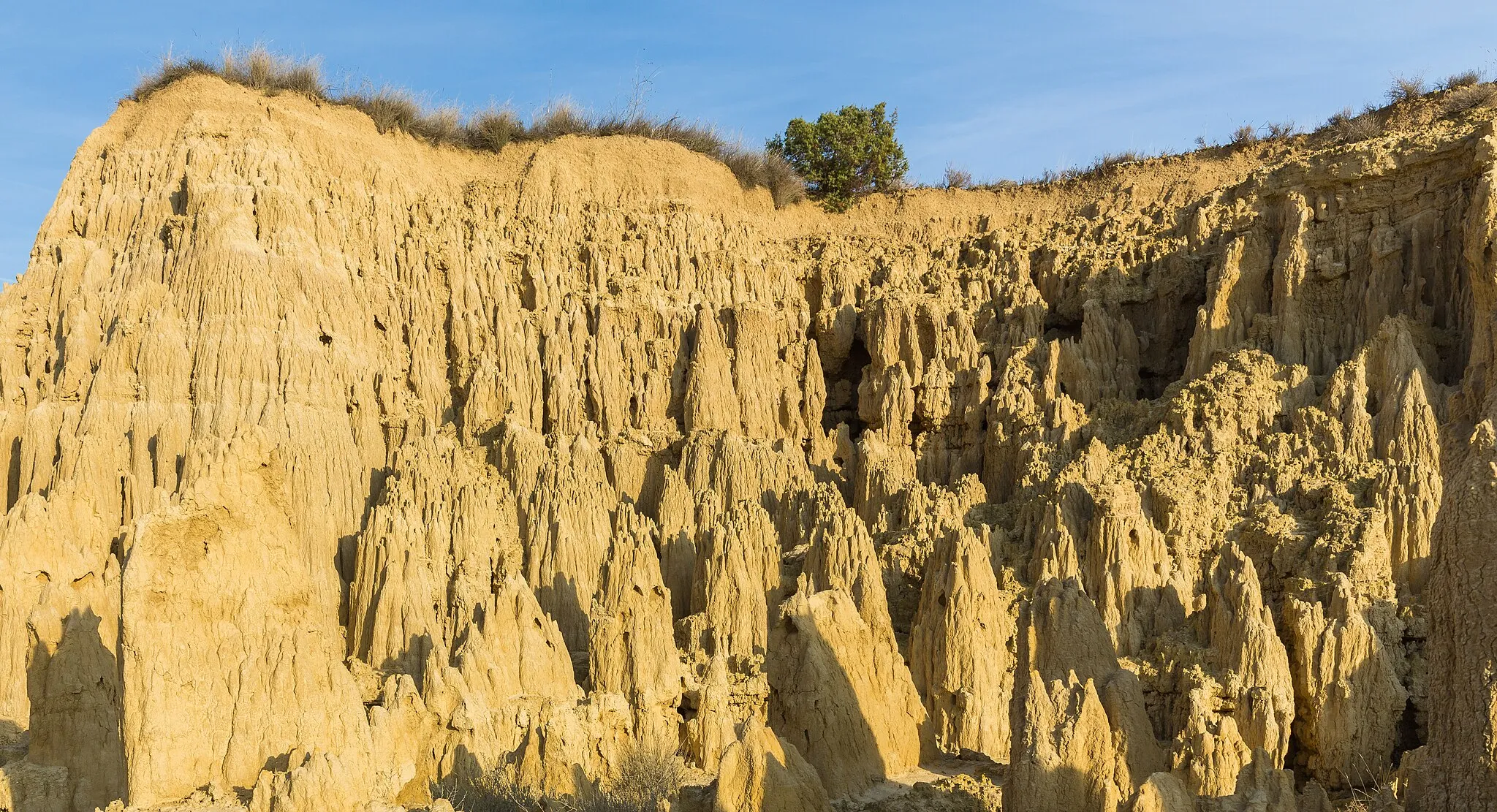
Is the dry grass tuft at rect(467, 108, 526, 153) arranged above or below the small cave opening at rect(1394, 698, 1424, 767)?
above

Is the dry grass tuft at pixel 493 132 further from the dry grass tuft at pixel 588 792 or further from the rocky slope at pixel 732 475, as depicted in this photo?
the dry grass tuft at pixel 588 792

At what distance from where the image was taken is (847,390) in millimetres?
35750

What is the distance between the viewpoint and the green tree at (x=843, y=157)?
42250 millimetres

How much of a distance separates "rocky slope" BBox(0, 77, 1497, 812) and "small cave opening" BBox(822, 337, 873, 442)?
130mm

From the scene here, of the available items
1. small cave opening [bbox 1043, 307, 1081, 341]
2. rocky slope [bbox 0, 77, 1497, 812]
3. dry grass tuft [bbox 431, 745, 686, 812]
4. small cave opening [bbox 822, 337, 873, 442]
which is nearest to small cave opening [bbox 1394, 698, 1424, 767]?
rocky slope [bbox 0, 77, 1497, 812]

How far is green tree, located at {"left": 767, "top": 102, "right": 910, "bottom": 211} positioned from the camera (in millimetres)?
42250

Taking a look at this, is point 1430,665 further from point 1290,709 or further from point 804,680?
point 804,680

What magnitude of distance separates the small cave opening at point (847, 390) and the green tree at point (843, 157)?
23.9 ft

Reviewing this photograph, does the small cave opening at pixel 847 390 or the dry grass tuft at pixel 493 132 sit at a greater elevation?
the dry grass tuft at pixel 493 132

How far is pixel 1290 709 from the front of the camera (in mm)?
21719

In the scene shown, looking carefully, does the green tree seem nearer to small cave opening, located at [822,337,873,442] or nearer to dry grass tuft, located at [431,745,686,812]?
small cave opening, located at [822,337,873,442]

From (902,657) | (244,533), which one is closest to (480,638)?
(244,533)

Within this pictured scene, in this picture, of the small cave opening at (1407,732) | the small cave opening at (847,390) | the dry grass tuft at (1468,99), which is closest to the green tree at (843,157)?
the small cave opening at (847,390)

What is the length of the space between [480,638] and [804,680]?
5133mm
